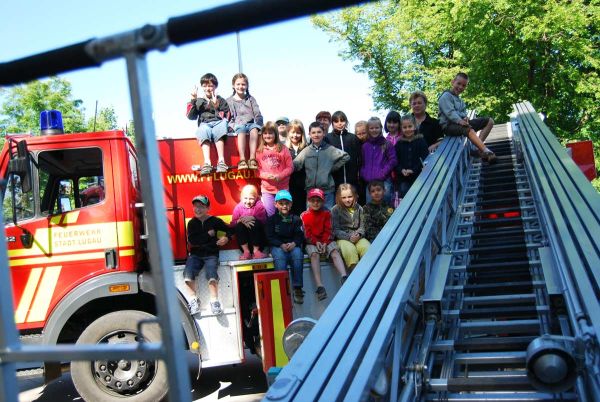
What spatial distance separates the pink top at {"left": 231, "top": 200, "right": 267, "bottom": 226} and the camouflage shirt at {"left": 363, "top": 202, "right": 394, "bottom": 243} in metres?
1.23

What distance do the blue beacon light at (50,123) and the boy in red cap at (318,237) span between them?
9.63 ft

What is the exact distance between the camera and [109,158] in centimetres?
681

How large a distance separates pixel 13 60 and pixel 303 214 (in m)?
5.82

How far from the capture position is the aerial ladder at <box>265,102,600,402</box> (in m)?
3.21

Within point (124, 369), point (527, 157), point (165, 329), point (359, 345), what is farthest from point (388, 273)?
point (527, 157)

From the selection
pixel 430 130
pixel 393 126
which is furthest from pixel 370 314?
pixel 430 130

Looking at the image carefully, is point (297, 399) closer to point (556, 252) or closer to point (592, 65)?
point (556, 252)

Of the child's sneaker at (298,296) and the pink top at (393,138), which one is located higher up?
the pink top at (393,138)

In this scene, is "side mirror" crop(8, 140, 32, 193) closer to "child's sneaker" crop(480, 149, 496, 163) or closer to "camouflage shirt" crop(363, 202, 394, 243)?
"camouflage shirt" crop(363, 202, 394, 243)

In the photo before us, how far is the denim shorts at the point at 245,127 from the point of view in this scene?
764 centimetres

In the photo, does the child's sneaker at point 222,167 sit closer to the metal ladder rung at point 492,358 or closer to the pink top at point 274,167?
the pink top at point 274,167

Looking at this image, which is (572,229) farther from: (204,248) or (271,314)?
(204,248)

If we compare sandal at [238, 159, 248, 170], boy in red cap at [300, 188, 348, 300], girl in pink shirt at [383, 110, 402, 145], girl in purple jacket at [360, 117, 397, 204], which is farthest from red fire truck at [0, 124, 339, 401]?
girl in pink shirt at [383, 110, 402, 145]

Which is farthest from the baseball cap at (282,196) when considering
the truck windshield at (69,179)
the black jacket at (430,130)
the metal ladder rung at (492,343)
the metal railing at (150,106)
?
the metal railing at (150,106)
